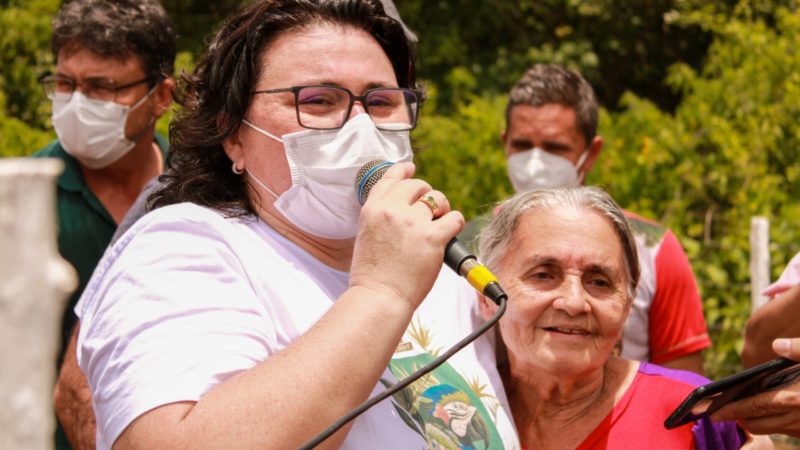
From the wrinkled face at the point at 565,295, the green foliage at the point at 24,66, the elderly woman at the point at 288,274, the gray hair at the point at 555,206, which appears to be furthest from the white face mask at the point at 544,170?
the green foliage at the point at 24,66

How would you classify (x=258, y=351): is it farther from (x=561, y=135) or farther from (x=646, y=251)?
(x=561, y=135)

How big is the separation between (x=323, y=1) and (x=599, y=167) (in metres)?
4.99

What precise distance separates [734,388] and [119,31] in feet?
8.06

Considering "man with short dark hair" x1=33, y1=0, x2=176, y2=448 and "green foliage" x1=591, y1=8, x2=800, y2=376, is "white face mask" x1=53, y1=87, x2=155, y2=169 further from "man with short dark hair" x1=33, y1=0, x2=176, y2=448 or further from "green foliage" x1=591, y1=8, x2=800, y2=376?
"green foliage" x1=591, y1=8, x2=800, y2=376

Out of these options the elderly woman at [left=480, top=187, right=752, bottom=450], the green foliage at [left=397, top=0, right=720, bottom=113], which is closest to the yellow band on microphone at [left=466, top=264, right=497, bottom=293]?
the elderly woman at [left=480, top=187, right=752, bottom=450]

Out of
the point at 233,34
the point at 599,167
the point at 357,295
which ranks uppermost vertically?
the point at 233,34

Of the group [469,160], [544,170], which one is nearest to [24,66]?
[469,160]

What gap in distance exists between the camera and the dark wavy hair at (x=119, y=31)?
358 centimetres

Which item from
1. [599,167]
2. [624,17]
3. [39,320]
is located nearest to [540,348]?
[39,320]

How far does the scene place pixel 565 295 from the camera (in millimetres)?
2322

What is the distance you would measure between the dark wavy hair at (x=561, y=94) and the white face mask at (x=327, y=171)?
247 centimetres

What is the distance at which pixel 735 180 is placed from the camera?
6773 millimetres

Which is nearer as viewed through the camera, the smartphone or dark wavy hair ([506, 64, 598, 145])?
the smartphone

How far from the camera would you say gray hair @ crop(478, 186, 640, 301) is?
2.43 m
